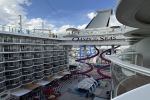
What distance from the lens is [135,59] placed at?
8.45 metres

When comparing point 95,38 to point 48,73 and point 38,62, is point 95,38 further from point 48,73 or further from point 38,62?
point 38,62

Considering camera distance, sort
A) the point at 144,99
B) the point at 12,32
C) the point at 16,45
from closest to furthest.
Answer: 1. the point at 144,99
2. the point at 12,32
3. the point at 16,45

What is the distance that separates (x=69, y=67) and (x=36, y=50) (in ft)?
40.1

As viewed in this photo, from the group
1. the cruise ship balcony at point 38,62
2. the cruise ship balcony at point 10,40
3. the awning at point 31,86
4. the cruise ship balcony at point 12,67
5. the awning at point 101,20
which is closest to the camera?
the cruise ship balcony at point 10,40

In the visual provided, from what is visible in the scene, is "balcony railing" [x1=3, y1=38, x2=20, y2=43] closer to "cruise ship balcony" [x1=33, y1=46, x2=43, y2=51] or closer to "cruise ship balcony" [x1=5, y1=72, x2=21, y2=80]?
"cruise ship balcony" [x1=33, y1=46, x2=43, y2=51]

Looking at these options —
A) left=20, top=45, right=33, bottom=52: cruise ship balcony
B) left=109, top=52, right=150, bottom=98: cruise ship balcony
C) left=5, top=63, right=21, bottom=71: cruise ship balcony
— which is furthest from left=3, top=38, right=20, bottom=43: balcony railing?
left=109, top=52, right=150, bottom=98: cruise ship balcony

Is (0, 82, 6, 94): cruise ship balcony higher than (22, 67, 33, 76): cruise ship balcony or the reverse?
the reverse

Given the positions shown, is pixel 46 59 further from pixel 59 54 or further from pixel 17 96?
pixel 17 96

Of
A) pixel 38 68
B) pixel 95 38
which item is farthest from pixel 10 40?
pixel 95 38

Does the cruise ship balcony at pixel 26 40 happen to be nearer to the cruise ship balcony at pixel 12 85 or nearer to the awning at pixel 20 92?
the cruise ship balcony at pixel 12 85

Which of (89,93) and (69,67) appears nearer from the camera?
(89,93)

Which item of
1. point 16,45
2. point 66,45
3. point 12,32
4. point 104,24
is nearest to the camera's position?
point 12,32

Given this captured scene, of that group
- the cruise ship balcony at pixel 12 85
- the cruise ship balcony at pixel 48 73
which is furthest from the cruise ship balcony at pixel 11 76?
the cruise ship balcony at pixel 48 73

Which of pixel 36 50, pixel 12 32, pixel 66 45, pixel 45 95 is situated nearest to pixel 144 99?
pixel 12 32
